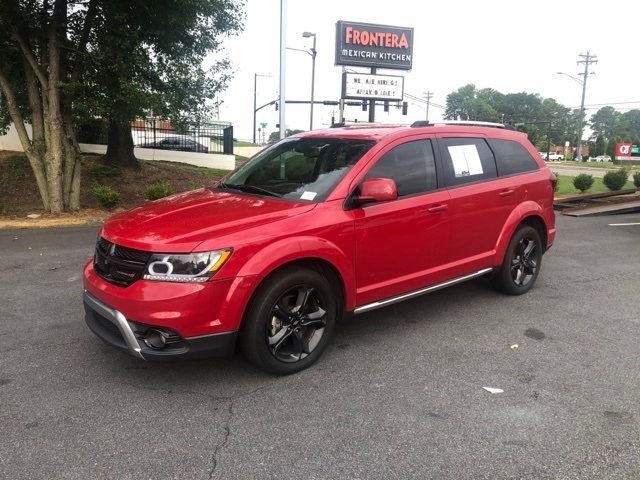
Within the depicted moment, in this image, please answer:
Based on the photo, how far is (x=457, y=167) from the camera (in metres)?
4.68

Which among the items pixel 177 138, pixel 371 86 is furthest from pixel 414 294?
pixel 371 86

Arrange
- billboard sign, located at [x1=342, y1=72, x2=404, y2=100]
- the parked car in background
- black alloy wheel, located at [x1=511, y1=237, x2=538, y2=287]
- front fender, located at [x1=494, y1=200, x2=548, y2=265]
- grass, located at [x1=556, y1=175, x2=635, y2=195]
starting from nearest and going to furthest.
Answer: front fender, located at [x1=494, y1=200, x2=548, y2=265] → black alloy wheel, located at [x1=511, y1=237, x2=538, y2=287] → grass, located at [x1=556, y1=175, x2=635, y2=195] → the parked car in background → billboard sign, located at [x1=342, y1=72, x2=404, y2=100]

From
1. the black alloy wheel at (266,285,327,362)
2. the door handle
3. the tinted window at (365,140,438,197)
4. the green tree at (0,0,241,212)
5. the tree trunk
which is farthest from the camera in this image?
the tree trunk

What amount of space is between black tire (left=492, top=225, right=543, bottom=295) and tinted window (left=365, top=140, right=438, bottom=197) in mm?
1380

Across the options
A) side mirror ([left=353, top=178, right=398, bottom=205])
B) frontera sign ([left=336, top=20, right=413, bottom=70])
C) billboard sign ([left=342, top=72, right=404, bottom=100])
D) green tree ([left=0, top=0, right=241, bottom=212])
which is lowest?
side mirror ([left=353, top=178, right=398, bottom=205])

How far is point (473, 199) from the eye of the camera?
4680 millimetres

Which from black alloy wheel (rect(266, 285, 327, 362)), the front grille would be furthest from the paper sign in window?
the front grille

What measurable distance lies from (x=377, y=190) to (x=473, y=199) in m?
1.40

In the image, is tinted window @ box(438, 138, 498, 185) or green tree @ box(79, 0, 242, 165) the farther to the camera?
green tree @ box(79, 0, 242, 165)

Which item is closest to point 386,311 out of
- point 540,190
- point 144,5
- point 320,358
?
point 320,358

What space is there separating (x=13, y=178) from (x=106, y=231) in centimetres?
1363

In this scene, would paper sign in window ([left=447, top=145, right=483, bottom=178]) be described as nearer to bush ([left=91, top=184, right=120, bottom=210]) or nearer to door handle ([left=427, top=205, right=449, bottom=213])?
door handle ([left=427, top=205, right=449, bottom=213])

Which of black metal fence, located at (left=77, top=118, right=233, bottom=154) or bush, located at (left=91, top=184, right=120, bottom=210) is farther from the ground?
black metal fence, located at (left=77, top=118, right=233, bottom=154)

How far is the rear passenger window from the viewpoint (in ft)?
16.8
